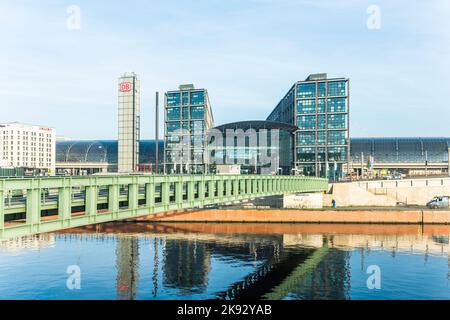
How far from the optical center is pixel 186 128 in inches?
7101

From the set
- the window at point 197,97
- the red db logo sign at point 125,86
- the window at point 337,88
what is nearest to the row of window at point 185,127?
the window at point 197,97

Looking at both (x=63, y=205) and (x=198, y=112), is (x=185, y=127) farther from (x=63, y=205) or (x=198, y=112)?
(x=63, y=205)

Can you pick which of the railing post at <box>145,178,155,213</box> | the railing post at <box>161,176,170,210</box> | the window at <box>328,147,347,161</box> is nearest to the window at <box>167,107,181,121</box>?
the window at <box>328,147,347,161</box>

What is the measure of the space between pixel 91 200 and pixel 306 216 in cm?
7231

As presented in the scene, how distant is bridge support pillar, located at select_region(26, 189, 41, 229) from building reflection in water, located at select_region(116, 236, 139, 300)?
18568mm

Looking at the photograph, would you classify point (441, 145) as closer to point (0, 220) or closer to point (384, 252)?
point (384, 252)

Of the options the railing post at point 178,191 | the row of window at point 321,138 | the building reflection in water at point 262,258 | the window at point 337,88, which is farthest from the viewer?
the row of window at point 321,138

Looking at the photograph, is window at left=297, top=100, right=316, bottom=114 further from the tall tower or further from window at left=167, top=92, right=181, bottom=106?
the tall tower

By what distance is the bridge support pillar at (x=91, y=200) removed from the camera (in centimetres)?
3184

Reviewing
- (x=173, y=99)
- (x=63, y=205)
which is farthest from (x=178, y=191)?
(x=173, y=99)

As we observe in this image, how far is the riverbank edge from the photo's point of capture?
3757 inches

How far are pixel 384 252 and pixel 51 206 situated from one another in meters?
52.0

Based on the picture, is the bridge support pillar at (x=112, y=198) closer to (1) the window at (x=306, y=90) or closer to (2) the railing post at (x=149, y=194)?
(2) the railing post at (x=149, y=194)

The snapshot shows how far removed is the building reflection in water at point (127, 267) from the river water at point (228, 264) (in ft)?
0.43
